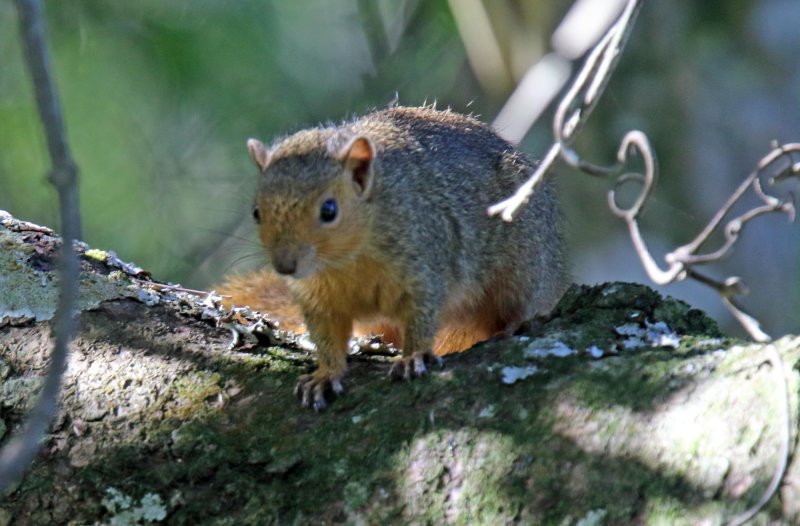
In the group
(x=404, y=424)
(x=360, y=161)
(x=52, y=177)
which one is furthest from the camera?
(x=360, y=161)

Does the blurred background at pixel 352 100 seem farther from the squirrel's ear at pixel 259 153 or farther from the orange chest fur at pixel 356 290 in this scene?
the orange chest fur at pixel 356 290

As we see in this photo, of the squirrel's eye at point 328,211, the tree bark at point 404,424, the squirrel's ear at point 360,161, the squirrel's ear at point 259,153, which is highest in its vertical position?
the squirrel's ear at point 259,153

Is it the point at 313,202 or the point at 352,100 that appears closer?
the point at 313,202

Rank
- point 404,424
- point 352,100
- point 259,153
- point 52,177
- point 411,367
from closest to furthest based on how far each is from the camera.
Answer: point 52,177 → point 404,424 → point 411,367 → point 259,153 → point 352,100

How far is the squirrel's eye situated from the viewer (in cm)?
302

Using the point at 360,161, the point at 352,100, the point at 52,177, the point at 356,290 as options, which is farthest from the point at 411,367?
the point at 352,100

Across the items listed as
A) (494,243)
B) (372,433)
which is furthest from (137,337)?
(494,243)

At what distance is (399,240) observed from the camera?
321 centimetres

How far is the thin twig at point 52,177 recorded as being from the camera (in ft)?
4.07

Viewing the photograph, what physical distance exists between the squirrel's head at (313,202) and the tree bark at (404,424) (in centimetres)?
27

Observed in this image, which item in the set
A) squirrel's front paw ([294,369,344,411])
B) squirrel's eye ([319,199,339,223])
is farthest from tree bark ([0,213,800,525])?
squirrel's eye ([319,199,339,223])

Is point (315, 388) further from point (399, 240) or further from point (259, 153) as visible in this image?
point (259, 153)

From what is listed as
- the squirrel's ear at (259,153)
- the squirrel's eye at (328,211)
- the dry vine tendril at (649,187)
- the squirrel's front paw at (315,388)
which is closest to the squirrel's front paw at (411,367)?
the squirrel's front paw at (315,388)

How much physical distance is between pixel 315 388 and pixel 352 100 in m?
4.80
